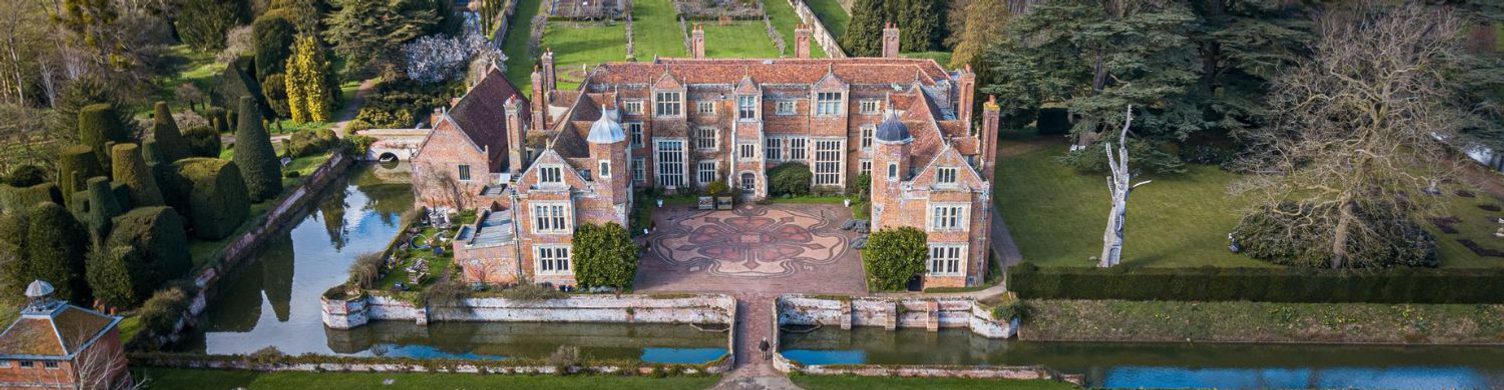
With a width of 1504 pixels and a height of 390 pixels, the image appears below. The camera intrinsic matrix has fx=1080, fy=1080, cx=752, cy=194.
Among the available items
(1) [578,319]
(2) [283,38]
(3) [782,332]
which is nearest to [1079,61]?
(3) [782,332]

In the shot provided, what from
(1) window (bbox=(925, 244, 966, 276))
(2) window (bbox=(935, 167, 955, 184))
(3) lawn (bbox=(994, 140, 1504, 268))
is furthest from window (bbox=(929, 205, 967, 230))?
(3) lawn (bbox=(994, 140, 1504, 268))

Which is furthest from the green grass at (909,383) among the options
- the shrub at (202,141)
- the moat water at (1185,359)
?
the shrub at (202,141)

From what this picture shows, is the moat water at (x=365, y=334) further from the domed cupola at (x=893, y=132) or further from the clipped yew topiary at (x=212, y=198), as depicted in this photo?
the domed cupola at (x=893, y=132)

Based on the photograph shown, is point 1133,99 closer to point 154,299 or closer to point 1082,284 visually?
point 1082,284

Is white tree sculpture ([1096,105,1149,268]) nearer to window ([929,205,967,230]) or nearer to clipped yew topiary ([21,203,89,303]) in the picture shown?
window ([929,205,967,230])

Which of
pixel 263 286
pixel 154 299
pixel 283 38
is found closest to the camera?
pixel 154 299

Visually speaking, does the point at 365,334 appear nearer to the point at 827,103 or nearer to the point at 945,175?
the point at 945,175

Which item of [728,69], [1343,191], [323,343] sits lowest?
[323,343]

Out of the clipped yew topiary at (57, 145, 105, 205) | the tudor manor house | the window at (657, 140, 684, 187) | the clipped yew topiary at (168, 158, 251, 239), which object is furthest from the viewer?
the window at (657, 140, 684, 187)
